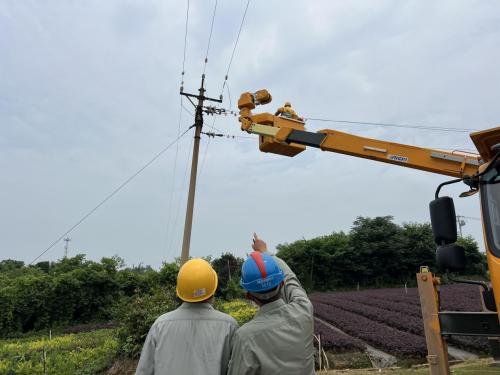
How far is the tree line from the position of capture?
668 inches

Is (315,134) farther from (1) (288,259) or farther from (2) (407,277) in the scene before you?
(2) (407,277)

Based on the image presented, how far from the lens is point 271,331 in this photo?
7.70 ft

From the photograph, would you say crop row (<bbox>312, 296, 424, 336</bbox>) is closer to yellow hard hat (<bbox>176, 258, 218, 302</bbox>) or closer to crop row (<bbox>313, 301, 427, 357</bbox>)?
crop row (<bbox>313, 301, 427, 357</bbox>)

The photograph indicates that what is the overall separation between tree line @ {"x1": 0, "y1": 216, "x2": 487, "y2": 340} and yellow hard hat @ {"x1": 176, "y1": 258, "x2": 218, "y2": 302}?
6989 millimetres

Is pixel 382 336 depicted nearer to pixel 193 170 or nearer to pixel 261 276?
pixel 193 170

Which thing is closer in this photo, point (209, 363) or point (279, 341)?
point (279, 341)

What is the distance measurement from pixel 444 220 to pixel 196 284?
2.18 metres

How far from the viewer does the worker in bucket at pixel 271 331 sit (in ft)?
7.57

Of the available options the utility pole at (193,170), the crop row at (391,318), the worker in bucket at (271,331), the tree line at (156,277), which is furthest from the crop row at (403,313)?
the worker in bucket at (271,331)

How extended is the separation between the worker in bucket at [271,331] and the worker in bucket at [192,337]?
193 millimetres

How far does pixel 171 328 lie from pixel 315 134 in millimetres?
5285

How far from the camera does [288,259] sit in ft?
123

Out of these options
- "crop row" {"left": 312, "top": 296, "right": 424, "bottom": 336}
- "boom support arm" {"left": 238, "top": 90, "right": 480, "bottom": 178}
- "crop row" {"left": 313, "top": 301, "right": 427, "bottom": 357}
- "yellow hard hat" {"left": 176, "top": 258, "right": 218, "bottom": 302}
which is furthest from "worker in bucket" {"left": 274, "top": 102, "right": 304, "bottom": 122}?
"crop row" {"left": 312, "top": 296, "right": 424, "bottom": 336}

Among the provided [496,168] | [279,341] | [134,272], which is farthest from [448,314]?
[134,272]
